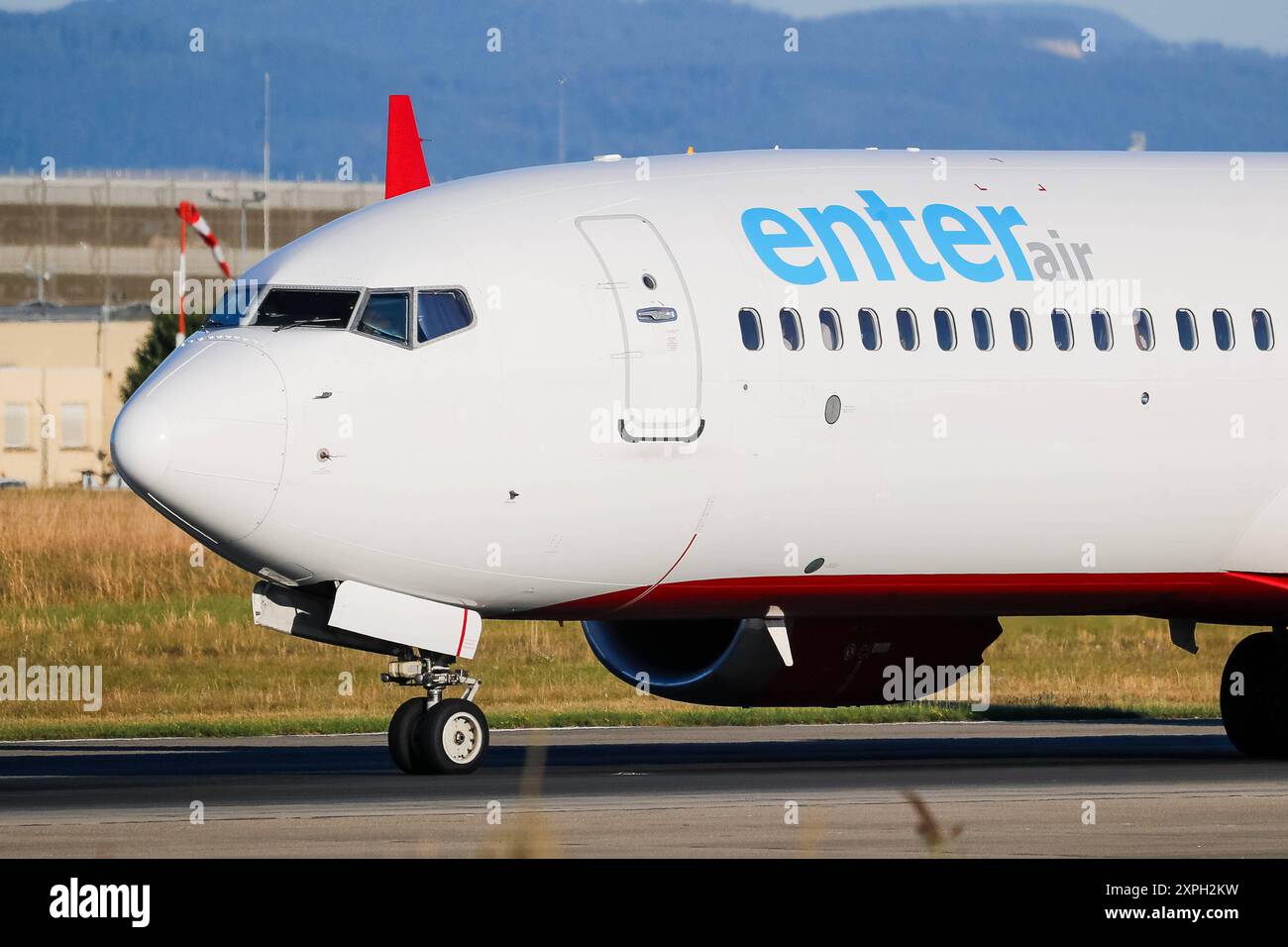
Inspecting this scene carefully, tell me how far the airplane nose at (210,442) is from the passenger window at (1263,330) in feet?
29.4

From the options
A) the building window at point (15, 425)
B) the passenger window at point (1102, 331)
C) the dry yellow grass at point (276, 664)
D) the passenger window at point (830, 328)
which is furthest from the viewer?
the building window at point (15, 425)

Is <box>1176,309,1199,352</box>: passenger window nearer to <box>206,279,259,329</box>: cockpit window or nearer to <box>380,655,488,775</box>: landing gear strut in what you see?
<box>380,655,488,775</box>: landing gear strut

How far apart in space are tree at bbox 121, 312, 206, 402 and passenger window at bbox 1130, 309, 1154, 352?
95.4 metres

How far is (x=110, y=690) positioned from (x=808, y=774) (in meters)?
15.4

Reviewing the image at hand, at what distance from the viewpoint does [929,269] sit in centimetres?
2217

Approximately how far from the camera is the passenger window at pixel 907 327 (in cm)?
2175

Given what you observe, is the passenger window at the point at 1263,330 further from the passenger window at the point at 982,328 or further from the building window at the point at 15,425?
the building window at the point at 15,425

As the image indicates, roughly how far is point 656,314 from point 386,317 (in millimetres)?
2194

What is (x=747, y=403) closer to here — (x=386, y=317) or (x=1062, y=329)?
(x=386, y=317)

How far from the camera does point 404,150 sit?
28938 mm

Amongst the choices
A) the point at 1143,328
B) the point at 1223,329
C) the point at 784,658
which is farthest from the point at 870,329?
the point at 1223,329

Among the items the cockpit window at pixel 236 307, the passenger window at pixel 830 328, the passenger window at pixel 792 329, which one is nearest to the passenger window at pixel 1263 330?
the passenger window at pixel 830 328

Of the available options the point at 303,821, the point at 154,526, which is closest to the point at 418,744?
the point at 303,821
